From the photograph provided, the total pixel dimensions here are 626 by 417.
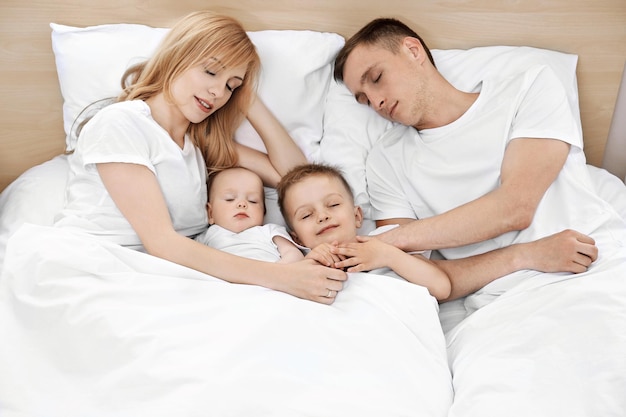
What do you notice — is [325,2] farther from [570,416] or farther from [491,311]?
[570,416]

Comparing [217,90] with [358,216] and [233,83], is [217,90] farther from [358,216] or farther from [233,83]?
[358,216]

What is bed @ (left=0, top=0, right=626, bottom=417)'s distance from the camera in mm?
1115

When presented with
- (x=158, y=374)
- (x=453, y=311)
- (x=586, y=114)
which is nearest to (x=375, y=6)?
(x=586, y=114)

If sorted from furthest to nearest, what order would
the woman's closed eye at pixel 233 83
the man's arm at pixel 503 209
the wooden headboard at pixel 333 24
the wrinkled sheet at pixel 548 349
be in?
the wooden headboard at pixel 333 24, the woman's closed eye at pixel 233 83, the man's arm at pixel 503 209, the wrinkled sheet at pixel 548 349

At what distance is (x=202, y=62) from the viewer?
1579mm

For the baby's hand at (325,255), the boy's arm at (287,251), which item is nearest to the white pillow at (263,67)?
the boy's arm at (287,251)

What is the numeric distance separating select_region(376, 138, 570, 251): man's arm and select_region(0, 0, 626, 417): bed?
143mm

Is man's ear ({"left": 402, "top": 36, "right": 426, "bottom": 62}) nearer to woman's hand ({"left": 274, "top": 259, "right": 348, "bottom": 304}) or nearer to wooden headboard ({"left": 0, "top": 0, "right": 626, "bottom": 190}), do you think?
wooden headboard ({"left": 0, "top": 0, "right": 626, "bottom": 190})

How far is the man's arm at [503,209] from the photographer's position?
1525mm

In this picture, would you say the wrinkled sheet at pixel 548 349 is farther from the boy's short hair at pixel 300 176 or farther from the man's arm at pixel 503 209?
the boy's short hair at pixel 300 176

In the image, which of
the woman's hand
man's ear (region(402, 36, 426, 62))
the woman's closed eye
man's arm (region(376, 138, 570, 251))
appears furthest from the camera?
man's ear (region(402, 36, 426, 62))

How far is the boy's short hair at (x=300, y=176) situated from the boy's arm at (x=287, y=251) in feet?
0.25

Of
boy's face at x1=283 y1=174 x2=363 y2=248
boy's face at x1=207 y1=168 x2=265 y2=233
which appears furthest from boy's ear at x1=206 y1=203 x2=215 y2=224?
boy's face at x1=283 y1=174 x2=363 y2=248

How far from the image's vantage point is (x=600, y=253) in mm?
1449
